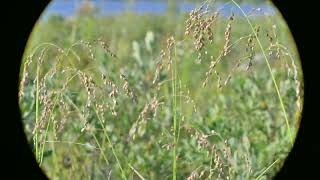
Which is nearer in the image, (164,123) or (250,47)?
(250,47)

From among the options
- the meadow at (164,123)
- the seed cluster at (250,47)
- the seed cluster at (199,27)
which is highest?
the seed cluster at (199,27)

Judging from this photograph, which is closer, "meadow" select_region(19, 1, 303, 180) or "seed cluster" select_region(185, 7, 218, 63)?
"seed cluster" select_region(185, 7, 218, 63)

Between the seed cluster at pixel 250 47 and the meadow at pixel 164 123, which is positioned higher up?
the seed cluster at pixel 250 47

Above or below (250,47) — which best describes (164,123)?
below

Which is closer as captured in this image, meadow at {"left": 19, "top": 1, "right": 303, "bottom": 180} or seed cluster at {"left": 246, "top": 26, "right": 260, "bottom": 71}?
seed cluster at {"left": 246, "top": 26, "right": 260, "bottom": 71}

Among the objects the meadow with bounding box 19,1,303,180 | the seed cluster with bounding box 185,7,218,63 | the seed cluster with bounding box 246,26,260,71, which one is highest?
the seed cluster with bounding box 185,7,218,63

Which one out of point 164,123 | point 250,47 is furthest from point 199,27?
point 164,123

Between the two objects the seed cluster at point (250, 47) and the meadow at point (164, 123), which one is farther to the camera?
the meadow at point (164, 123)

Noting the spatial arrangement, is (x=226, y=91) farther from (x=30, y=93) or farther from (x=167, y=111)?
(x=30, y=93)

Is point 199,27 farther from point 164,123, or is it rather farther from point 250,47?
point 164,123

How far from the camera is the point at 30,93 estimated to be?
2.56 metres

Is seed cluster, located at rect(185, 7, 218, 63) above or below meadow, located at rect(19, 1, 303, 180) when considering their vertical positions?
above

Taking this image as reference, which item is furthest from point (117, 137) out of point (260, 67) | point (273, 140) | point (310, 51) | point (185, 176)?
point (260, 67)

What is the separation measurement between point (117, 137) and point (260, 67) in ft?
4.04
